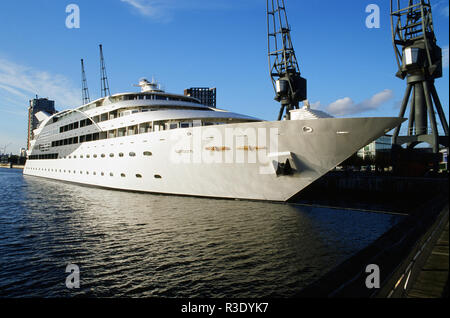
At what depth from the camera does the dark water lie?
21.1 feet

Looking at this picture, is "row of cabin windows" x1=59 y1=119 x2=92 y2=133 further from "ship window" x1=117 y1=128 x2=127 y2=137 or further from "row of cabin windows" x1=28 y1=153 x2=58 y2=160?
"ship window" x1=117 y1=128 x2=127 y2=137

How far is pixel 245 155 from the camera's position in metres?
15.5

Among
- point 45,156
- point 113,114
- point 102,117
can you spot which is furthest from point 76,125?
point 45,156

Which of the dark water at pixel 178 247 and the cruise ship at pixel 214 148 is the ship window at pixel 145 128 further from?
the dark water at pixel 178 247

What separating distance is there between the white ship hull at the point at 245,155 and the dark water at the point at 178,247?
1.65 m

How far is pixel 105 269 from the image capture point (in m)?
7.31

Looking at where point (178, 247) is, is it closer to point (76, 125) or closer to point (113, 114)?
point (113, 114)

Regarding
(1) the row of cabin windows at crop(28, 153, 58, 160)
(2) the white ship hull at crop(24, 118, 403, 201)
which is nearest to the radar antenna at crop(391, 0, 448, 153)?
(2) the white ship hull at crop(24, 118, 403, 201)

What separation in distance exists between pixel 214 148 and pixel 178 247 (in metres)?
8.10

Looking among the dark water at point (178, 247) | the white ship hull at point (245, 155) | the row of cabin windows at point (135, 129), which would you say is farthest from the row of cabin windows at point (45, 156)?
the dark water at point (178, 247)

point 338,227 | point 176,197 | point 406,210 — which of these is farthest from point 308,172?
point 176,197
